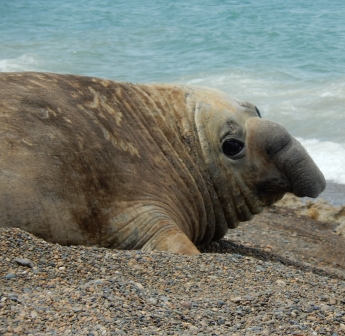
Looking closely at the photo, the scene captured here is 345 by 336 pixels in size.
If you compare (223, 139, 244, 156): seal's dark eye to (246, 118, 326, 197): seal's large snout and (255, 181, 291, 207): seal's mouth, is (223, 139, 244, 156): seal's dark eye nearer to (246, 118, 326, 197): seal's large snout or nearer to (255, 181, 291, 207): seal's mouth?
(246, 118, 326, 197): seal's large snout

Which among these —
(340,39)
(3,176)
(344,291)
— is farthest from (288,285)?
(340,39)

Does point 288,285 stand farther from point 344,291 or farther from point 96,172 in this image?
point 96,172

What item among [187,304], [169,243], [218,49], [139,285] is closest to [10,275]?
[139,285]

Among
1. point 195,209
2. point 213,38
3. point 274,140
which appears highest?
point 274,140

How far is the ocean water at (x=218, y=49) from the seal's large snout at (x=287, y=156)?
504cm

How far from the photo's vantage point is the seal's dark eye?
257 inches

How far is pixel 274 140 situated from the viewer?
657 centimetres

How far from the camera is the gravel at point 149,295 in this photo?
373cm

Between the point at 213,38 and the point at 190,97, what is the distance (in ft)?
59.7

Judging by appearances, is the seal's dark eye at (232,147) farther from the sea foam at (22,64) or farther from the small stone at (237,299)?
the sea foam at (22,64)

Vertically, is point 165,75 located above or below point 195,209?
below

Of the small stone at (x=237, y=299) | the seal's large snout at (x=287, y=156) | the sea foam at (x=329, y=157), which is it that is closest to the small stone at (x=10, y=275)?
the small stone at (x=237, y=299)

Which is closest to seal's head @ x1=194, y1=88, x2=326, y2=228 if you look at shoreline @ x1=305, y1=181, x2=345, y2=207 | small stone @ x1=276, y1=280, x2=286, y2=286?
small stone @ x1=276, y1=280, x2=286, y2=286

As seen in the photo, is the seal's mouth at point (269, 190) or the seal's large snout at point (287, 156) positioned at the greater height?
the seal's large snout at point (287, 156)
